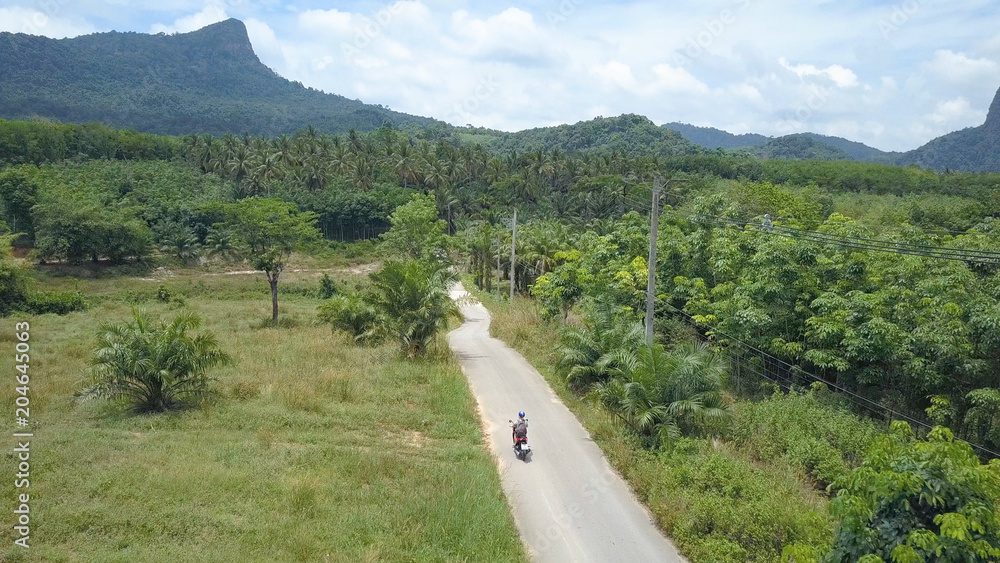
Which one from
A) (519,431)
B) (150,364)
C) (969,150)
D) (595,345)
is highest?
(969,150)

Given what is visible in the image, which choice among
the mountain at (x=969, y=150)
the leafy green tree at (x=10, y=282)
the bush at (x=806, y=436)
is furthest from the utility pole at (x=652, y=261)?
the mountain at (x=969, y=150)

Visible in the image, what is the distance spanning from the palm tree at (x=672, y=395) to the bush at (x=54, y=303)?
32857 mm

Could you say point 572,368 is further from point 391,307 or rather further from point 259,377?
point 259,377

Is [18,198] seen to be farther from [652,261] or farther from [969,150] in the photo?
[969,150]

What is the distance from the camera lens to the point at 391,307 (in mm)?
21672

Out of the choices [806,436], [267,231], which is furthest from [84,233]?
[806,436]

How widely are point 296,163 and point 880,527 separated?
8153cm

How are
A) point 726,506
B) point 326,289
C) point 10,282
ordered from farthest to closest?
1. point 326,289
2. point 10,282
3. point 726,506

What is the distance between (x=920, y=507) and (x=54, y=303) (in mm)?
39372

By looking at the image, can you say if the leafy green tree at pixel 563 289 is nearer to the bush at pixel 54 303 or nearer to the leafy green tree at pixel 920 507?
the leafy green tree at pixel 920 507

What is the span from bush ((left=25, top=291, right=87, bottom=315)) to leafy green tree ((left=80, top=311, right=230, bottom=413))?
21376mm

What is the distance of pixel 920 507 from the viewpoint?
Answer: 5883 mm

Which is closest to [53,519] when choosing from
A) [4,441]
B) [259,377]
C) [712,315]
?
[4,441]

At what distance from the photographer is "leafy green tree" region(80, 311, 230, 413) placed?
47.3 ft
